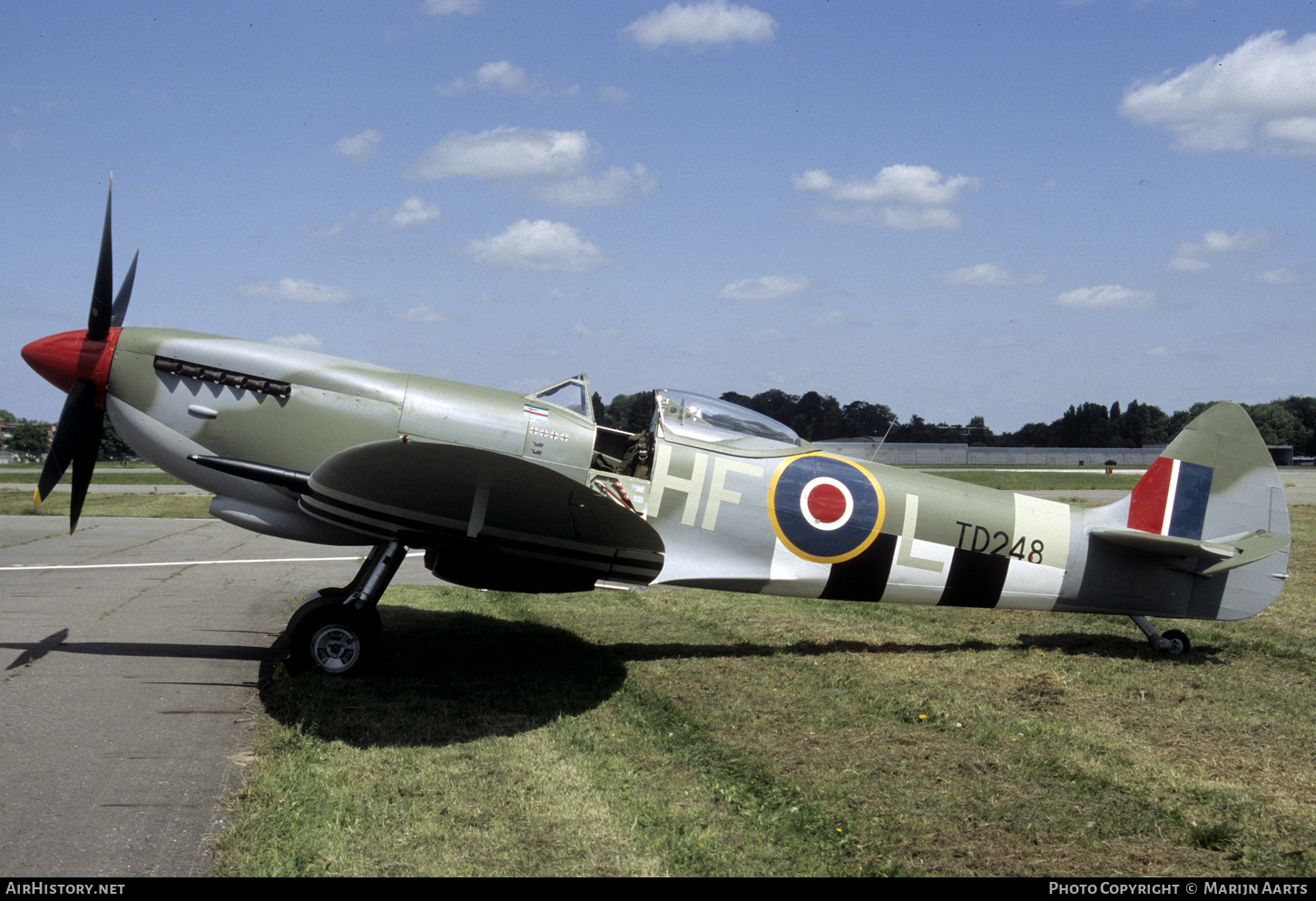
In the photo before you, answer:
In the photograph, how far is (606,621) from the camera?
8.45 metres

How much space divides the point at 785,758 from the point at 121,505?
21518mm

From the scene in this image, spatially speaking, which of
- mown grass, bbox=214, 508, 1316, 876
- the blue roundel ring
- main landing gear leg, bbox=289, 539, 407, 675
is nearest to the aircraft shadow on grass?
mown grass, bbox=214, 508, 1316, 876

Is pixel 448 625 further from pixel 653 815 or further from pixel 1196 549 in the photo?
pixel 1196 549

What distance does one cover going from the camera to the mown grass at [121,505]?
19078 mm

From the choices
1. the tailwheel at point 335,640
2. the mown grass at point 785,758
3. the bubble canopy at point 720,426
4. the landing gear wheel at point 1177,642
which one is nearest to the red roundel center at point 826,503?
the bubble canopy at point 720,426

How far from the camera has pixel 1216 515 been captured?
7391 mm

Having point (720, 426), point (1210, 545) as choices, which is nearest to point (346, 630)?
point (720, 426)

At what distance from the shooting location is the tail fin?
23.5 feet

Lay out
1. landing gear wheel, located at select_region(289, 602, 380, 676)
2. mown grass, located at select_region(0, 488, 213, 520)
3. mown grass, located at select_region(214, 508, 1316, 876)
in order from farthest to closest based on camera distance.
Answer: mown grass, located at select_region(0, 488, 213, 520) → landing gear wheel, located at select_region(289, 602, 380, 676) → mown grass, located at select_region(214, 508, 1316, 876)

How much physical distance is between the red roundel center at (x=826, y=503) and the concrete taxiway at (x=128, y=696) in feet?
13.6

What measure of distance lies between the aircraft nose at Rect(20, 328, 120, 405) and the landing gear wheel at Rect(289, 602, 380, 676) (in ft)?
7.68

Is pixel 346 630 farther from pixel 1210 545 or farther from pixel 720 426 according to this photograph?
pixel 1210 545

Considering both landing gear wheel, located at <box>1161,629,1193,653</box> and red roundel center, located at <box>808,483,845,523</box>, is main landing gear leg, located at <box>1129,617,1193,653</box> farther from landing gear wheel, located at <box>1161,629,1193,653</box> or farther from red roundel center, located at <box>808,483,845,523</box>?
red roundel center, located at <box>808,483,845,523</box>

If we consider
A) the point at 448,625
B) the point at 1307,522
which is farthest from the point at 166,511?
the point at 1307,522
